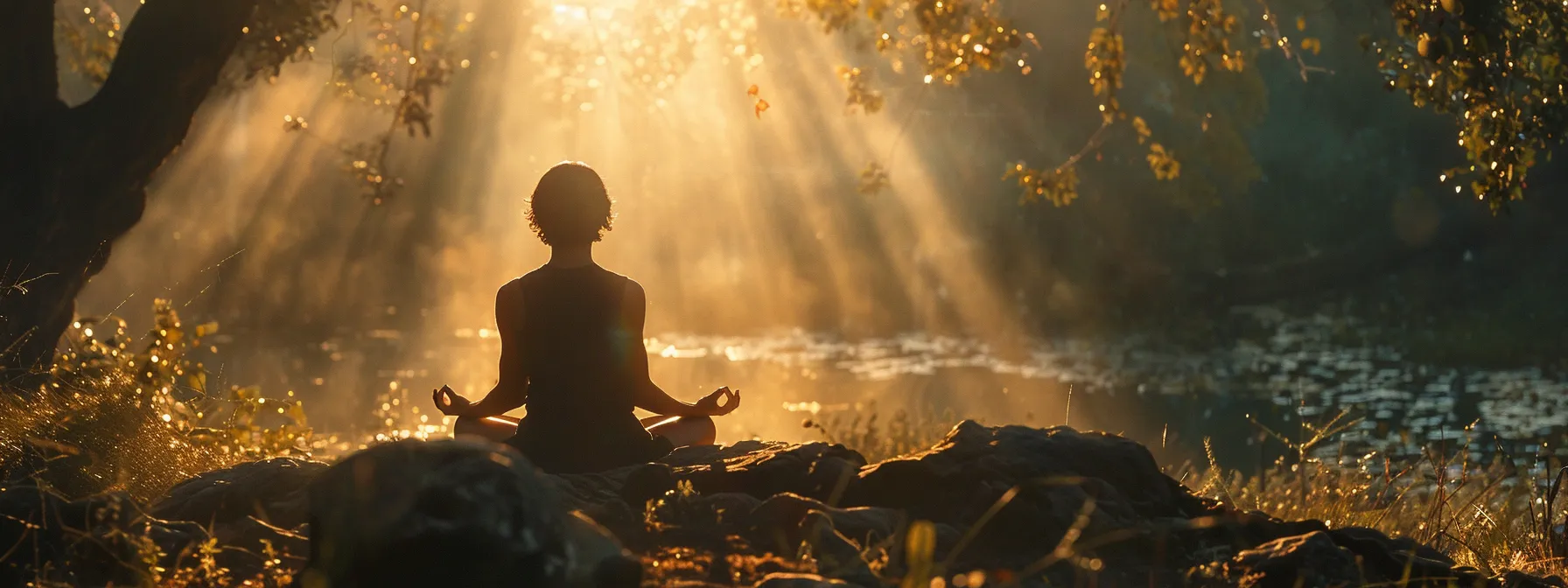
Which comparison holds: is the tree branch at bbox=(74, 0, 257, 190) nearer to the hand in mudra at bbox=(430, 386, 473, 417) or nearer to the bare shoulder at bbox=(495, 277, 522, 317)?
the hand in mudra at bbox=(430, 386, 473, 417)

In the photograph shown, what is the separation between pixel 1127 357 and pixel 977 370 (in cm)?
397

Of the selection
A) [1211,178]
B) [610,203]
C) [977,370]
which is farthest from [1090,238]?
[610,203]

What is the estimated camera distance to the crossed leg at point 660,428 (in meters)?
6.30

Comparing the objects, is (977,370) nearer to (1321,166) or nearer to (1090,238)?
(1090,238)

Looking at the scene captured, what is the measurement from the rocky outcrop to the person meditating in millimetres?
403

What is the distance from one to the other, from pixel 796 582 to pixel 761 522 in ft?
2.77

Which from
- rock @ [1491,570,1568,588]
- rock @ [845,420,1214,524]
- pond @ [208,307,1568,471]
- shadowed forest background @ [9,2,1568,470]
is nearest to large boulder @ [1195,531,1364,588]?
rock @ [845,420,1214,524]

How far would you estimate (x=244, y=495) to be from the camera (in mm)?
5047

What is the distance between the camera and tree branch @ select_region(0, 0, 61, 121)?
814cm

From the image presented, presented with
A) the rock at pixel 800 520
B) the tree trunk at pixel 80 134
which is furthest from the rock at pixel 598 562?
the tree trunk at pixel 80 134

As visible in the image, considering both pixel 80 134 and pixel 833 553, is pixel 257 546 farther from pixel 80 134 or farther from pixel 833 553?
pixel 80 134

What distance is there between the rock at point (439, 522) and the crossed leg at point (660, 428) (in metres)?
2.88

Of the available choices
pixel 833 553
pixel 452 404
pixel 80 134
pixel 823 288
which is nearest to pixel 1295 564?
pixel 833 553

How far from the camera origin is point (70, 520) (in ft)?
14.4
